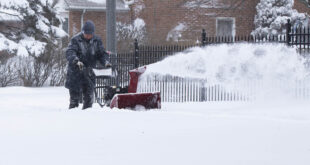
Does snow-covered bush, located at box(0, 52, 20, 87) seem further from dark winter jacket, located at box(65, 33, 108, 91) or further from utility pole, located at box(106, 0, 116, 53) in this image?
dark winter jacket, located at box(65, 33, 108, 91)

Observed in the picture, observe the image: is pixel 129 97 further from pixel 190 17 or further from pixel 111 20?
pixel 190 17

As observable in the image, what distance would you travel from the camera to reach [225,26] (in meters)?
26.5

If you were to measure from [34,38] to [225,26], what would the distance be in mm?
9124

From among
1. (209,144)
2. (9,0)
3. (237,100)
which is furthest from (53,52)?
(209,144)

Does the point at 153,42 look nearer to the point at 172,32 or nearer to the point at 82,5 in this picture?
the point at 172,32

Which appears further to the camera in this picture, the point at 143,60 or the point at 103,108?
the point at 143,60

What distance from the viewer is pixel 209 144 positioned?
7.39 m

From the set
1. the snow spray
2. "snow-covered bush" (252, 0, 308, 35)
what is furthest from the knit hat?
"snow-covered bush" (252, 0, 308, 35)

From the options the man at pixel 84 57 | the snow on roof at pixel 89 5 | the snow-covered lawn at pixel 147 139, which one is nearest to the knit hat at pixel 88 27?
the man at pixel 84 57

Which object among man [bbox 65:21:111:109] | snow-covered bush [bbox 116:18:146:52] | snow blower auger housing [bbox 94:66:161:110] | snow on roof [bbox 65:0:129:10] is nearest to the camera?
snow blower auger housing [bbox 94:66:161:110]

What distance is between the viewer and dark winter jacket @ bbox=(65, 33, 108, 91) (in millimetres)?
10930

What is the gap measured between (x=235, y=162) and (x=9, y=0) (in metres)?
15.5

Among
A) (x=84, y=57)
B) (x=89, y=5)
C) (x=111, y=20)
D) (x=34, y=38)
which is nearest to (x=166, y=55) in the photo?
(x=111, y=20)

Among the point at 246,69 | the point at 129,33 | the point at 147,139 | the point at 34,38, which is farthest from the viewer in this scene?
the point at 129,33
